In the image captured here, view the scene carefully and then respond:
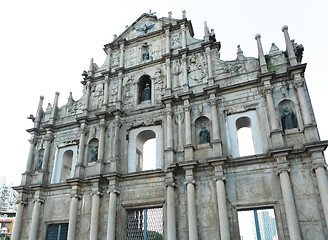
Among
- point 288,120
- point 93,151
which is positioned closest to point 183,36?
point 288,120

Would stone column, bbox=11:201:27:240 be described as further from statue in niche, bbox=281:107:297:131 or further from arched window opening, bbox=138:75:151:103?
statue in niche, bbox=281:107:297:131

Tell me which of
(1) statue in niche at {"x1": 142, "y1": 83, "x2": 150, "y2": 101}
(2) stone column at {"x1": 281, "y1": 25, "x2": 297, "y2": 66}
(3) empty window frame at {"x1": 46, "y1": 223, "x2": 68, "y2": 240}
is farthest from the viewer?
(1) statue in niche at {"x1": 142, "y1": 83, "x2": 150, "y2": 101}

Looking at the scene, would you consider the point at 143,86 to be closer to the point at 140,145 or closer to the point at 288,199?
the point at 140,145

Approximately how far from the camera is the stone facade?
11023 millimetres

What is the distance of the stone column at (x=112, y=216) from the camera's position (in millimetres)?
12359

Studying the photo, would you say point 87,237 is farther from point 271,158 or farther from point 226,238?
point 271,158

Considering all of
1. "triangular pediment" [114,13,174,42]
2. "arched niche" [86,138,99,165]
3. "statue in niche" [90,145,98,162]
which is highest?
"triangular pediment" [114,13,174,42]

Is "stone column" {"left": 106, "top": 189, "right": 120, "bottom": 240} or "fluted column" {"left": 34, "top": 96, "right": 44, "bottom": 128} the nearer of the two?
"stone column" {"left": 106, "top": 189, "right": 120, "bottom": 240}

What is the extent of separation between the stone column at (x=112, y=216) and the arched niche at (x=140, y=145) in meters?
1.48

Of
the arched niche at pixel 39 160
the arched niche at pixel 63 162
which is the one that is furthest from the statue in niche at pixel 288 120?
the arched niche at pixel 39 160

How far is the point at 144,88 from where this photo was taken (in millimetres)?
16922

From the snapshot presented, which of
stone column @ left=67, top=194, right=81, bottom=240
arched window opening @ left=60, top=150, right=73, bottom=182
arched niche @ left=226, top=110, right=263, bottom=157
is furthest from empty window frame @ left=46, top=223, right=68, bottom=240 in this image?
arched niche @ left=226, top=110, right=263, bottom=157

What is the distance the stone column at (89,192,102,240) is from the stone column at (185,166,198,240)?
14.2ft

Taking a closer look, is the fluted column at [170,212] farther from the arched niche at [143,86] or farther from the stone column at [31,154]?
the stone column at [31,154]
